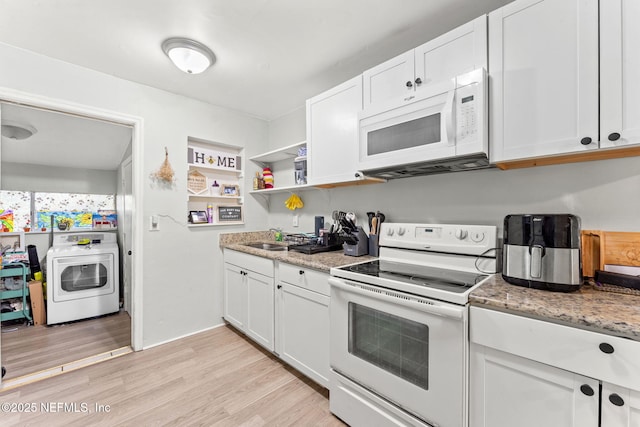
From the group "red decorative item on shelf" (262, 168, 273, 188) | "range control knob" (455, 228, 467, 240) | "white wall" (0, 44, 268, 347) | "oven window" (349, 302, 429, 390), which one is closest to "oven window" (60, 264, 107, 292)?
"white wall" (0, 44, 268, 347)

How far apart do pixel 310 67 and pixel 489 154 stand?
1.51 meters

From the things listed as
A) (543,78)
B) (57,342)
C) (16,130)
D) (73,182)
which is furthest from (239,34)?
(73,182)

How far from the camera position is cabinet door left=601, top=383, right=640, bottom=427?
80 cm

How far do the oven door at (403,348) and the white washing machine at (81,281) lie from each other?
10.4 ft

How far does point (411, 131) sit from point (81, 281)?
398 cm

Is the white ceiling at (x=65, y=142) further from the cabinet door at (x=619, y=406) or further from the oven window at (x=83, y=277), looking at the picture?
the cabinet door at (x=619, y=406)

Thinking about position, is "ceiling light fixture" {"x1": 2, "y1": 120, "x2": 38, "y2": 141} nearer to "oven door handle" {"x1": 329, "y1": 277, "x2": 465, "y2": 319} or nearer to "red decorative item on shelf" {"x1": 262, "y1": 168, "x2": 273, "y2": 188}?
"red decorative item on shelf" {"x1": 262, "y1": 168, "x2": 273, "y2": 188}

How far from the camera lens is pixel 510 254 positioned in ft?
4.06

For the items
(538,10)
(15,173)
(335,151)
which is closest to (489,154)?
(538,10)

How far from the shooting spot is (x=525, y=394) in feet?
3.18

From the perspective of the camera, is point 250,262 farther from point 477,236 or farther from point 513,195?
point 513,195

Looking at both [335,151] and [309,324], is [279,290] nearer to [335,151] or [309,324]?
[309,324]

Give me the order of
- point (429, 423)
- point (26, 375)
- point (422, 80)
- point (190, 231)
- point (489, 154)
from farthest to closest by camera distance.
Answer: point (190, 231)
point (26, 375)
point (422, 80)
point (489, 154)
point (429, 423)

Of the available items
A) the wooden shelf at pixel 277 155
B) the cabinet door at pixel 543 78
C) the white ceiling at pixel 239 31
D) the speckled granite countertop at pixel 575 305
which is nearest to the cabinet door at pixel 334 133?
the white ceiling at pixel 239 31
